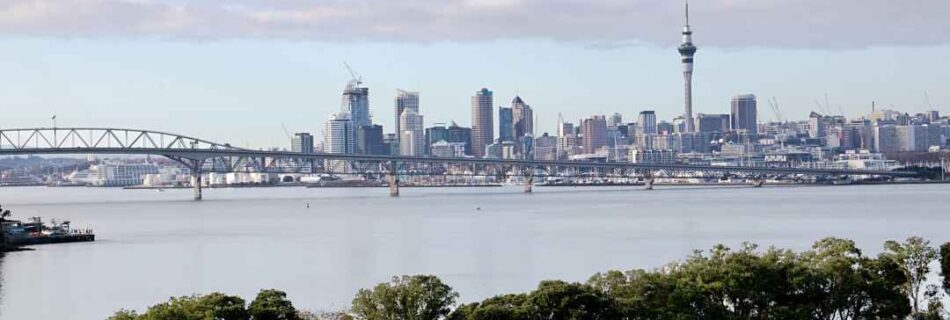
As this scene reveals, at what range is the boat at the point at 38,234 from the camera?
52906mm

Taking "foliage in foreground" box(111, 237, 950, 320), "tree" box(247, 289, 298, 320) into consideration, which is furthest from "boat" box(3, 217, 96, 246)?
"tree" box(247, 289, 298, 320)

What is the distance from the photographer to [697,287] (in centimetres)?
2223

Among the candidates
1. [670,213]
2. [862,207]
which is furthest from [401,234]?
[862,207]

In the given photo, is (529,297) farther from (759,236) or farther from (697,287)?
(759,236)

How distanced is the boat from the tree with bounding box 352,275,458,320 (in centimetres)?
3273

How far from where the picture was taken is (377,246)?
4819 centimetres

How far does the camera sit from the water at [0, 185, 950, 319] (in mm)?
35094

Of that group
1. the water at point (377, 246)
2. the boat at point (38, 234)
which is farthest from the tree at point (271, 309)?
the boat at point (38, 234)

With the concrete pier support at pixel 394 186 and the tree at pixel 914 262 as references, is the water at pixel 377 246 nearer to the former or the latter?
the tree at pixel 914 262

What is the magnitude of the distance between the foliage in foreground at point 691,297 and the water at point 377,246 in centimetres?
878

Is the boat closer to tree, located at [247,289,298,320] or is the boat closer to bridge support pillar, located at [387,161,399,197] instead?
tree, located at [247,289,298,320]

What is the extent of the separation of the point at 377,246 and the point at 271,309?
90.1 ft

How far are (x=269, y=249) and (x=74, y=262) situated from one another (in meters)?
6.28

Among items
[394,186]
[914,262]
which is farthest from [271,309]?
[394,186]
